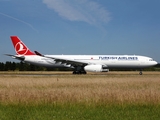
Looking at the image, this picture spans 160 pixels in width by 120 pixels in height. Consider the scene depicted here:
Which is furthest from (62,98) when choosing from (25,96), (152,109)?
(152,109)

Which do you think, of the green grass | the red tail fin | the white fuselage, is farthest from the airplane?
the green grass

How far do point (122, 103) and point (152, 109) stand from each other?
53.3 inches

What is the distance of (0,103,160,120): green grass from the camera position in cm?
809

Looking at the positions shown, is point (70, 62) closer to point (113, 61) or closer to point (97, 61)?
point (97, 61)

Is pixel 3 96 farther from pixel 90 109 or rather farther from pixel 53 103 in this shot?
pixel 90 109

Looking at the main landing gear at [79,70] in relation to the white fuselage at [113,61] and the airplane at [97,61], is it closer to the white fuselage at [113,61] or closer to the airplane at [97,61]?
the airplane at [97,61]

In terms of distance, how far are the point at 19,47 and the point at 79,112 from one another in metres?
44.9

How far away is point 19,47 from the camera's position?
52062mm

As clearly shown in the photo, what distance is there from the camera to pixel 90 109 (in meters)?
9.56

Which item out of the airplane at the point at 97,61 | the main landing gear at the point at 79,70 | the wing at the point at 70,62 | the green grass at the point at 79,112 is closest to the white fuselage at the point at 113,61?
the airplane at the point at 97,61

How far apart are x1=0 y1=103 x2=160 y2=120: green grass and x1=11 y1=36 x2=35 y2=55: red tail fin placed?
41454 millimetres

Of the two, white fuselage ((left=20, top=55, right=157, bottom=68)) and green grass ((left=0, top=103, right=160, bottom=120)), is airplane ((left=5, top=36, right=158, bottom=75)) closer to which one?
white fuselage ((left=20, top=55, right=157, bottom=68))

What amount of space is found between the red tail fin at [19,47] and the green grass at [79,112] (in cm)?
4145

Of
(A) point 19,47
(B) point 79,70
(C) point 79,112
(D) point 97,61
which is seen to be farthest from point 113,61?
(C) point 79,112
